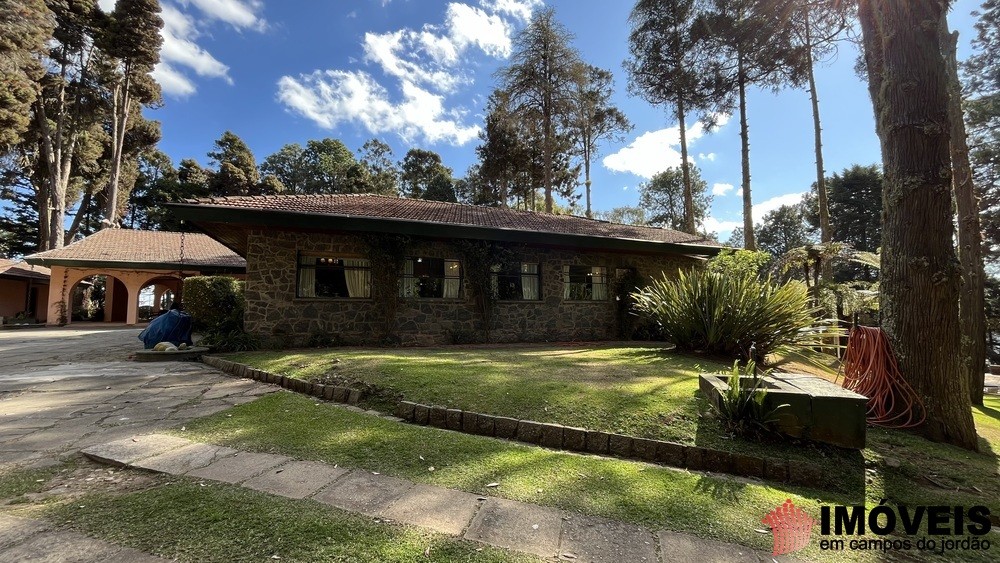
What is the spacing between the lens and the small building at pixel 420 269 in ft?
27.1

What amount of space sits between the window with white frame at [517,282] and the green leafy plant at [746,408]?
23.1 feet

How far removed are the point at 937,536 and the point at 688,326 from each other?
4.85m

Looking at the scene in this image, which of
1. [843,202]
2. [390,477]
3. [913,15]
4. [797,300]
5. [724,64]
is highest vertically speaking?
[724,64]

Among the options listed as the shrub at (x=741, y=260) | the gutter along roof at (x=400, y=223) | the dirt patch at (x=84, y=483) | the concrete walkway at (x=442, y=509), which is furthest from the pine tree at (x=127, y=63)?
the shrub at (x=741, y=260)

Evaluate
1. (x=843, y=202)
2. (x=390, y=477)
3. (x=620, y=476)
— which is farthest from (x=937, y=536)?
(x=843, y=202)

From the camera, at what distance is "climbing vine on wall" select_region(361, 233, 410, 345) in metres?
8.83

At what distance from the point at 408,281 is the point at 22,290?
2400cm

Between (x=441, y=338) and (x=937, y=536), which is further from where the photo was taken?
(x=441, y=338)

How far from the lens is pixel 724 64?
1520 cm

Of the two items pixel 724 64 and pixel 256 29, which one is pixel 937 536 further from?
pixel 724 64

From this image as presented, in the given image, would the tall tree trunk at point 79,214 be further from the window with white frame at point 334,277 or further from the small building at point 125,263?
the window with white frame at point 334,277

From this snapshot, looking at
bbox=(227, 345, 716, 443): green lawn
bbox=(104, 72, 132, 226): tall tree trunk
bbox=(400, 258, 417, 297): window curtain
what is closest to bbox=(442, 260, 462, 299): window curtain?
bbox=(400, 258, 417, 297): window curtain

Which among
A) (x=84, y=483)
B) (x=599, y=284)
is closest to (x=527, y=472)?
(x=84, y=483)

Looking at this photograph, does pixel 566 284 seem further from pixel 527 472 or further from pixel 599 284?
pixel 527 472
